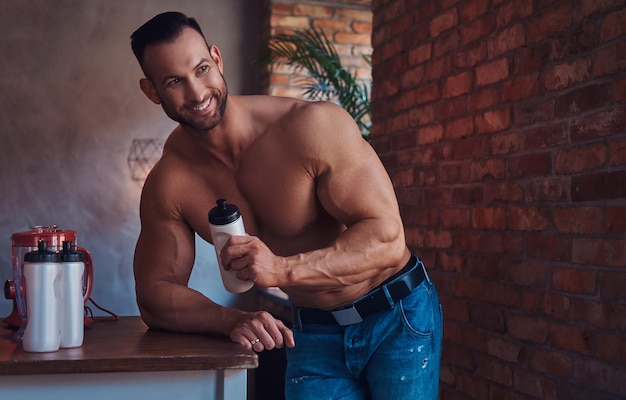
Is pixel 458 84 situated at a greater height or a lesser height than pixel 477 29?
lesser

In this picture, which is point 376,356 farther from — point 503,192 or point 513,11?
point 513,11

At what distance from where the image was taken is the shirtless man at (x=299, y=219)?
1.69 meters

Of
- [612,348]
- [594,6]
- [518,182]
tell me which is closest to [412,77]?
[518,182]

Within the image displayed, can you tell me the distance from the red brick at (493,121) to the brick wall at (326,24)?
246 cm

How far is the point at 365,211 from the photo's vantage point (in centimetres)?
172

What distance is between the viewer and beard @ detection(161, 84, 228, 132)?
173cm

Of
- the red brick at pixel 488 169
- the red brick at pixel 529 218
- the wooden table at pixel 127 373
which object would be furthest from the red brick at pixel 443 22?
the wooden table at pixel 127 373

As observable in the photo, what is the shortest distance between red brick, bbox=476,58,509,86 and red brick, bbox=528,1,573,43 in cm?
14

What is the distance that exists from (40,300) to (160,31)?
0.64 meters

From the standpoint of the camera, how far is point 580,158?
1.95 metres

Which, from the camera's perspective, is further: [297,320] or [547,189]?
[547,189]

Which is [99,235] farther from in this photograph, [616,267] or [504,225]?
[616,267]

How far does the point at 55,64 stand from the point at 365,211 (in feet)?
11.9

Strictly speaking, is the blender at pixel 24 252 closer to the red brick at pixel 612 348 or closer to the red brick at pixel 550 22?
the red brick at pixel 612 348
